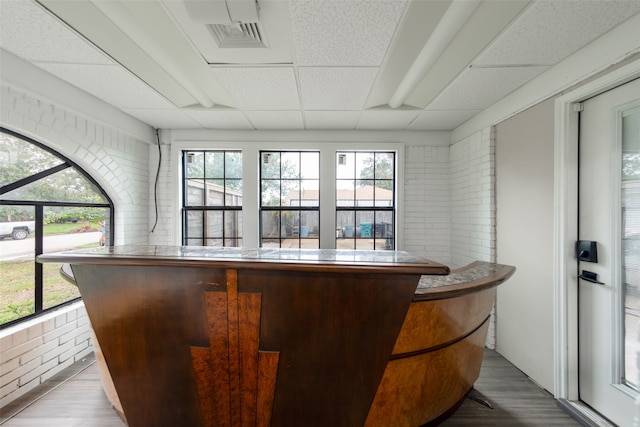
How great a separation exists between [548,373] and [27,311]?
169 inches

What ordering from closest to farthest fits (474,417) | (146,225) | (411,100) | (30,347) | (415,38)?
1. (415,38)
2. (474,417)
3. (30,347)
4. (411,100)
5. (146,225)

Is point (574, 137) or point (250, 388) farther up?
point (574, 137)

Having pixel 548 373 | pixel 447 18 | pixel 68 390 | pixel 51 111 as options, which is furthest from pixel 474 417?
pixel 51 111

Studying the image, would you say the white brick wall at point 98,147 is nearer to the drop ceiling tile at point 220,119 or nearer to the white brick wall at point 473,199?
the drop ceiling tile at point 220,119

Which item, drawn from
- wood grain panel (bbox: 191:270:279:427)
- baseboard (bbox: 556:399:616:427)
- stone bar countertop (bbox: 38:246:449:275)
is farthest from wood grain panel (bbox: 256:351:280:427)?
baseboard (bbox: 556:399:616:427)

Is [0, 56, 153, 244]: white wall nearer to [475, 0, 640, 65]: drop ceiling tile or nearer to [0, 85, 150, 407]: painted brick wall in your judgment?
[0, 85, 150, 407]: painted brick wall

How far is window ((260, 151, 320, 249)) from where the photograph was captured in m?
3.35

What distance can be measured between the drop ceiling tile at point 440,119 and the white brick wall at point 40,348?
145 inches

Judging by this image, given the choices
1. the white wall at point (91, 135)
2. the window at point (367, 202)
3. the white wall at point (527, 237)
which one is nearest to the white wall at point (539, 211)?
the white wall at point (527, 237)

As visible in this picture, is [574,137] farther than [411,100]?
No

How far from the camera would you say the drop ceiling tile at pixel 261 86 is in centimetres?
189

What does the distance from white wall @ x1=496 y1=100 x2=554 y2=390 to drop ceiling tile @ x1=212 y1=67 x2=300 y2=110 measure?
208cm

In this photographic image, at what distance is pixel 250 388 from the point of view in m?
1.28

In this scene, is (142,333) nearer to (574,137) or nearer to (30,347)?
(30,347)
